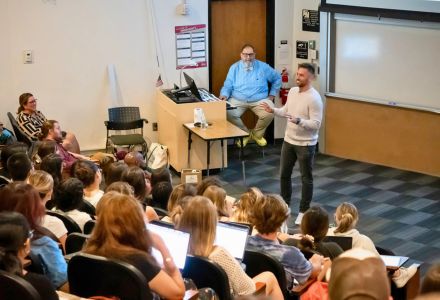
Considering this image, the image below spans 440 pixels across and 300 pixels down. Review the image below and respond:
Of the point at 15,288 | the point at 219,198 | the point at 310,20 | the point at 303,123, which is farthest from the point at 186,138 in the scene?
the point at 15,288

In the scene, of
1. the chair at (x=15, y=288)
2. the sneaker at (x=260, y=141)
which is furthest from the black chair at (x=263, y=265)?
the sneaker at (x=260, y=141)

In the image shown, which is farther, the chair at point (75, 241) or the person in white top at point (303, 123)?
the person in white top at point (303, 123)

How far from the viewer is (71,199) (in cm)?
506

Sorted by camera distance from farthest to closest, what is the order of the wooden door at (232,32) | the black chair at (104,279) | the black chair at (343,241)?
1. the wooden door at (232,32)
2. the black chair at (343,241)
3. the black chair at (104,279)

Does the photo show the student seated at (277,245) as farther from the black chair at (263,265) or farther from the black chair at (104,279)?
the black chair at (104,279)

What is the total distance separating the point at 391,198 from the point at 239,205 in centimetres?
362

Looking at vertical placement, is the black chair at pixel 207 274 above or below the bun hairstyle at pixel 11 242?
below

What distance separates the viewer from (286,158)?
24.8 ft

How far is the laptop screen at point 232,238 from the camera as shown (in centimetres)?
437

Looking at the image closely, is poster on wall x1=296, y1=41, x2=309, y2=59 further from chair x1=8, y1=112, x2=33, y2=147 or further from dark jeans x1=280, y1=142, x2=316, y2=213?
chair x1=8, y1=112, x2=33, y2=147

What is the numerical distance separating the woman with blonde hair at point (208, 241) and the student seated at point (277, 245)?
46cm

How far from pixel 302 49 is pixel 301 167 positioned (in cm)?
335

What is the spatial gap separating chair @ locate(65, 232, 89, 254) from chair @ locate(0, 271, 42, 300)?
1057 mm

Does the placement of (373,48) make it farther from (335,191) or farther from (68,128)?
(68,128)
